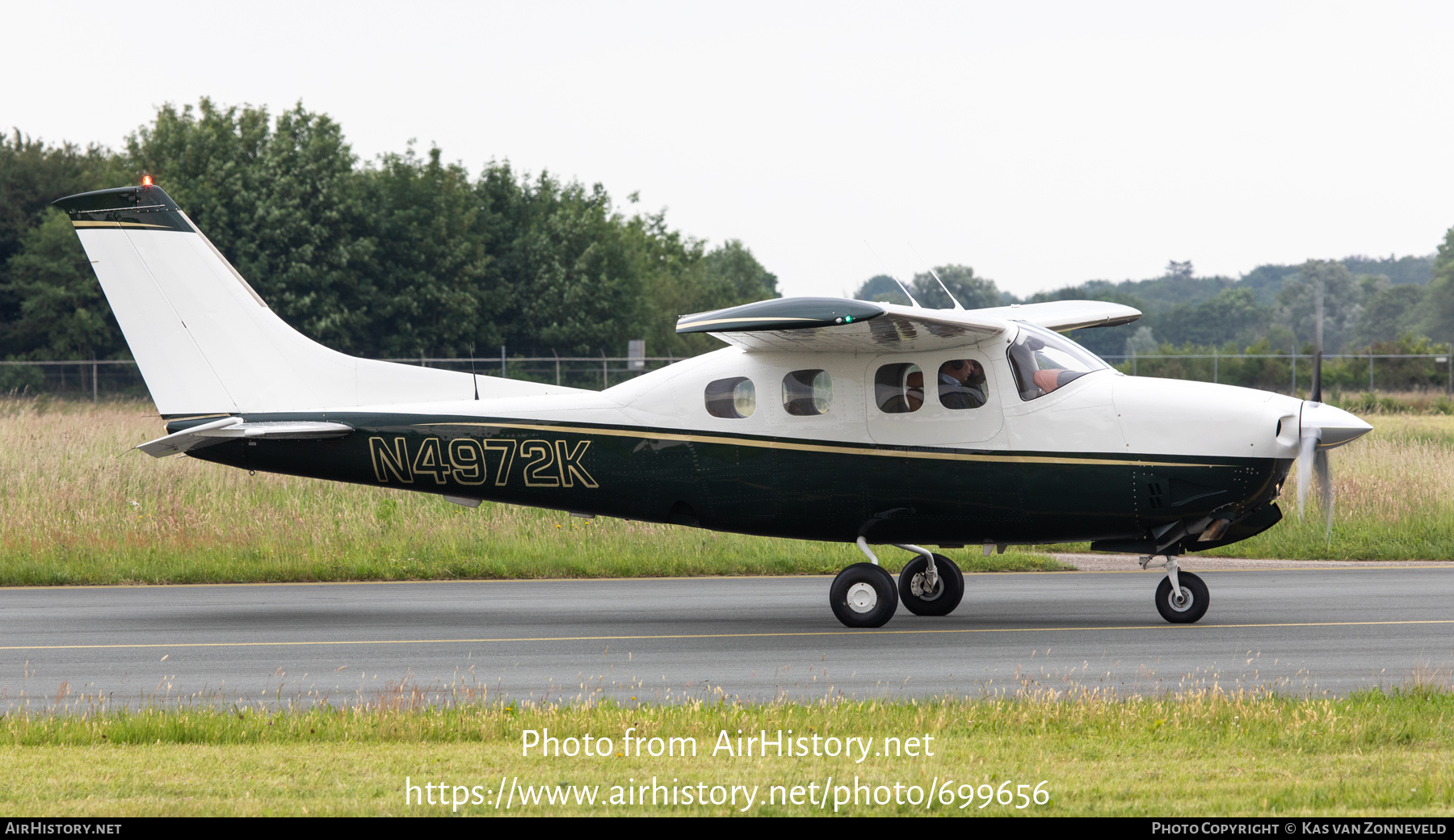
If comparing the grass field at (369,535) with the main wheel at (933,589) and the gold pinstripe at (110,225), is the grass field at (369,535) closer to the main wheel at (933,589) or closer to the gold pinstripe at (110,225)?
the main wheel at (933,589)

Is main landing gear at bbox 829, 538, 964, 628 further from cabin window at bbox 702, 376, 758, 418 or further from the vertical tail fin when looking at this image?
the vertical tail fin

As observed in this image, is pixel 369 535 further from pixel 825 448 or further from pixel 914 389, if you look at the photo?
pixel 914 389

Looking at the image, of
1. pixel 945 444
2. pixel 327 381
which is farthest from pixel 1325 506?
pixel 327 381

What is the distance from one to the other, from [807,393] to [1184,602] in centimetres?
384

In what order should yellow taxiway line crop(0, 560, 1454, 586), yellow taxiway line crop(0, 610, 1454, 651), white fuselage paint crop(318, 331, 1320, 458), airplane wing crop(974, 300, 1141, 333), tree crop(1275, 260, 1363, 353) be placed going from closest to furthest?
yellow taxiway line crop(0, 610, 1454, 651), white fuselage paint crop(318, 331, 1320, 458), airplane wing crop(974, 300, 1141, 333), yellow taxiway line crop(0, 560, 1454, 586), tree crop(1275, 260, 1363, 353)

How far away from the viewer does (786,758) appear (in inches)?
267

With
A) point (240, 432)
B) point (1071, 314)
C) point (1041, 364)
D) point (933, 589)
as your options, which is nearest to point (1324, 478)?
point (1041, 364)

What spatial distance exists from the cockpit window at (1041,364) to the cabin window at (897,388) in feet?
2.87

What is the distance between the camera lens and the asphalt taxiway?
9.34 metres

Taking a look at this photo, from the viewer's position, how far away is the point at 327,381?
13.2m

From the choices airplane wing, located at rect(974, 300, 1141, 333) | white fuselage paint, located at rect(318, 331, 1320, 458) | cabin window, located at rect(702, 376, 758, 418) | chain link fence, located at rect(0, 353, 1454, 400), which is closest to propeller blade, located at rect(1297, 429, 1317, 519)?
white fuselage paint, located at rect(318, 331, 1320, 458)

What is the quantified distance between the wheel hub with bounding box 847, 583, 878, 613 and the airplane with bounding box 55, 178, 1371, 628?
0.03m

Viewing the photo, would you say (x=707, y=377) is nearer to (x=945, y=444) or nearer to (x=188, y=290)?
(x=945, y=444)

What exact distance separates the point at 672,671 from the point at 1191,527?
4.84m
